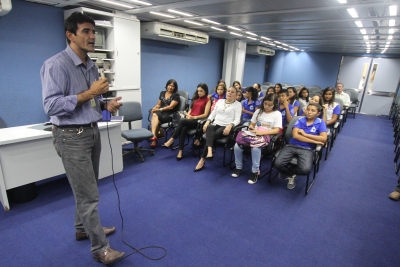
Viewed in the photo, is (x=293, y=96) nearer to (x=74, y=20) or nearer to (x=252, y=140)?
(x=252, y=140)

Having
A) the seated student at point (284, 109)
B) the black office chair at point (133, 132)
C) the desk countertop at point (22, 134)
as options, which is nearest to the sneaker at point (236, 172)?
the seated student at point (284, 109)

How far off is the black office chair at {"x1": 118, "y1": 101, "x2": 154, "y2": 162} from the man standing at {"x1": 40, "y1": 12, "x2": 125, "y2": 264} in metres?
1.84

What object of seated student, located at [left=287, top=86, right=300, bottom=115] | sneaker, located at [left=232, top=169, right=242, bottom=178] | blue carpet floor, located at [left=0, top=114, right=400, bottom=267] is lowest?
blue carpet floor, located at [left=0, top=114, right=400, bottom=267]

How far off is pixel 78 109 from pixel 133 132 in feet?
7.11

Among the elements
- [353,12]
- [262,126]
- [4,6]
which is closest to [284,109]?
[262,126]

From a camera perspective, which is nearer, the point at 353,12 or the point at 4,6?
the point at 4,6

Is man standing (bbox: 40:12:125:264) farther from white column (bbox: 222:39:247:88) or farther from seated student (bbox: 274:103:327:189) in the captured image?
white column (bbox: 222:39:247:88)

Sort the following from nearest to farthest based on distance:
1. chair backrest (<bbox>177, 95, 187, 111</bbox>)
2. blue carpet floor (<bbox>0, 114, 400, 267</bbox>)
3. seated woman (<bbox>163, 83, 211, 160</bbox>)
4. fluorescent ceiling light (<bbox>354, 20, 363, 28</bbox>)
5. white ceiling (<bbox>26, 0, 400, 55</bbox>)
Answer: blue carpet floor (<bbox>0, 114, 400, 267</bbox>) → white ceiling (<bbox>26, 0, 400, 55</bbox>) → fluorescent ceiling light (<bbox>354, 20, 363, 28</bbox>) → seated woman (<bbox>163, 83, 211, 160</bbox>) → chair backrest (<bbox>177, 95, 187, 111</bbox>)

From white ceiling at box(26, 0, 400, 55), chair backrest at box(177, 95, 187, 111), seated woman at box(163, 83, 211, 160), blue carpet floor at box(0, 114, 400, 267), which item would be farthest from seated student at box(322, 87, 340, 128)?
chair backrest at box(177, 95, 187, 111)

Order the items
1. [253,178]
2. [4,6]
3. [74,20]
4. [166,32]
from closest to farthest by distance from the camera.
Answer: [74,20]
[4,6]
[253,178]
[166,32]

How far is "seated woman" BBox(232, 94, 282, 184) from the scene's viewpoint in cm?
309

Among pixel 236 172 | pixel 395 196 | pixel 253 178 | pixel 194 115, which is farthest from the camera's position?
pixel 194 115

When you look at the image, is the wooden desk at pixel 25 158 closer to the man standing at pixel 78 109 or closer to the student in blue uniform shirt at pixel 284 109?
the man standing at pixel 78 109

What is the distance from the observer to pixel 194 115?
3998mm
